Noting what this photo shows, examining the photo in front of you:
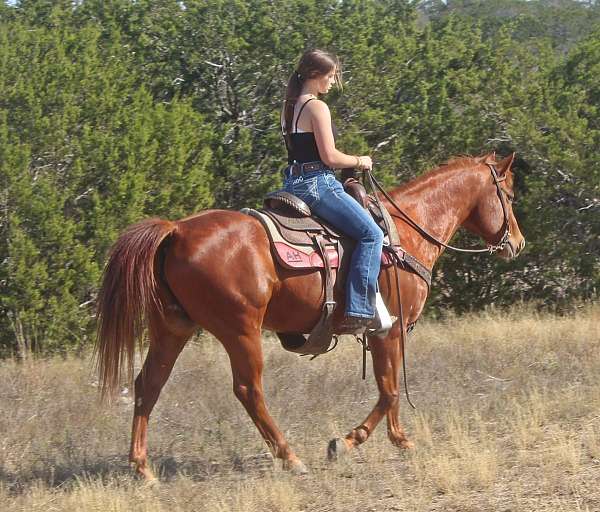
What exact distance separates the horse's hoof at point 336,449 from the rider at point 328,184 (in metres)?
0.74

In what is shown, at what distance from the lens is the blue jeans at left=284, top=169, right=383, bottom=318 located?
20.0 ft

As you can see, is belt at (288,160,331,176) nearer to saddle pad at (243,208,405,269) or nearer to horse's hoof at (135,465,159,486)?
saddle pad at (243,208,405,269)

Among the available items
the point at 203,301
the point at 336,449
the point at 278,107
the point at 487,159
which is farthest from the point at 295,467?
the point at 278,107

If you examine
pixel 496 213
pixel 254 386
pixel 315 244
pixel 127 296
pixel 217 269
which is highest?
pixel 496 213

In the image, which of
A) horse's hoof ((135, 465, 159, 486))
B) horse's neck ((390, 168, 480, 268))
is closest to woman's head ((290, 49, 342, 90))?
horse's neck ((390, 168, 480, 268))

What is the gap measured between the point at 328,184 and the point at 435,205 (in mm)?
1157

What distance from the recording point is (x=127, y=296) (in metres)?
5.69

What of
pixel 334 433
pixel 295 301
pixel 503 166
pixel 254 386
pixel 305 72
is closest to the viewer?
pixel 254 386

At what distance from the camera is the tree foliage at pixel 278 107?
34.1 ft

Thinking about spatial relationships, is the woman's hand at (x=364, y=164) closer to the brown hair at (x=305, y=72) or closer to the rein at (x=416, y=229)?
the rein at (x=416, y=229)

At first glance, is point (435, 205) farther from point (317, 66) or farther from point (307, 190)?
point (317, 66)

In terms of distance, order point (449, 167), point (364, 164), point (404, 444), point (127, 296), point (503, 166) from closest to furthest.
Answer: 1. point (127, 296)
2. point (364, 164)
3. point (404, 444)
4. point (449, 167)
5. point (503, 166)

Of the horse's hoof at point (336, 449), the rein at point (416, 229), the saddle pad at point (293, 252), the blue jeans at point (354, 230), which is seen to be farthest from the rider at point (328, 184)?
the horse's hoof at point (336, 449)

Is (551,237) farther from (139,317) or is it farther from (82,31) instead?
(139,317)
